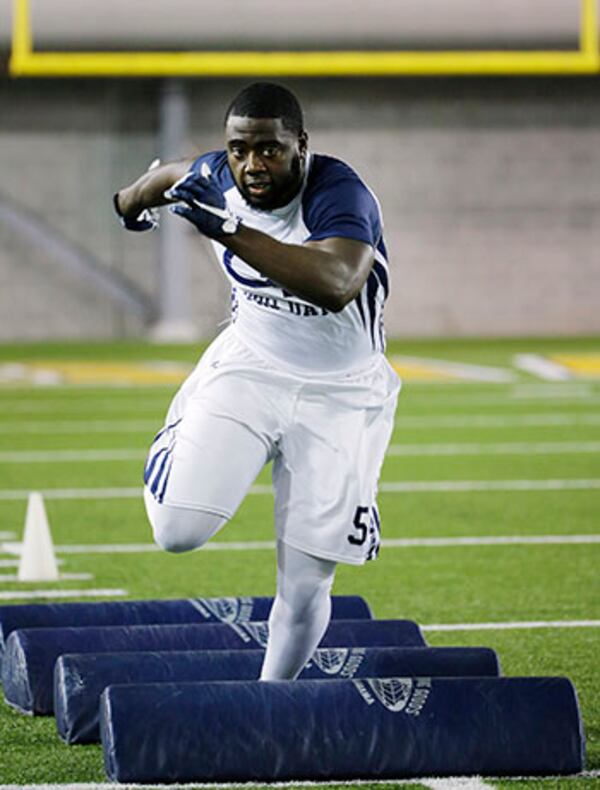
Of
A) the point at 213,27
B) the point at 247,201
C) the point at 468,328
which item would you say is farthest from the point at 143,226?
the point at 468,328

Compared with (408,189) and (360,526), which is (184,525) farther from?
(408,189)

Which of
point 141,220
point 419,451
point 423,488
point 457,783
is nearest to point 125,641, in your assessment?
point 141,220

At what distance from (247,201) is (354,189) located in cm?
27

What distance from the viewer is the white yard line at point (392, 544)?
805 cm

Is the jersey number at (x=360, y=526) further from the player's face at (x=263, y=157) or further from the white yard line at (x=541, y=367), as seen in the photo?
the white yard line at (x=541, y=367)

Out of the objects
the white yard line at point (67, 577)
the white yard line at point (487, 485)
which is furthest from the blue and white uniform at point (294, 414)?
the white yard line at point (487, 485)

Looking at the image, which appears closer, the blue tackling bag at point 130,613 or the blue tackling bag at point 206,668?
the blue tackling bag at point 206,668

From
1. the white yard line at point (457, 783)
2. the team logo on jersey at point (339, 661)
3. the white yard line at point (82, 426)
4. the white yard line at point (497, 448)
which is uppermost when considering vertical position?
the white yard line at point (457, 783)

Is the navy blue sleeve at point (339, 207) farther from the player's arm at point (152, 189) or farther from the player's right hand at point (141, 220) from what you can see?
the player's right hand at point (141, 220)

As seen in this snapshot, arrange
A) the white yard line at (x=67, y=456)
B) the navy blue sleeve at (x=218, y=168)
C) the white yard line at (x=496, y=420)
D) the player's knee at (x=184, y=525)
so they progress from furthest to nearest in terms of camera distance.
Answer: the white yard line at (x=496, y=420) < the white yard line at (x=67, y=456) < the navy blue sleeve at (x=218, y=168) < the player's knee at (x=184, y=525)

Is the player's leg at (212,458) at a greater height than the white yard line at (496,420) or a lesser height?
greater

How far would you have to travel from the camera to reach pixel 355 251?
4.20m

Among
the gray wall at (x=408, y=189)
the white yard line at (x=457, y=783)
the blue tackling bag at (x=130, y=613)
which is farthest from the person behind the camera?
the gray wall at (x=408, y=189)

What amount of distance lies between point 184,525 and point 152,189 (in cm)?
102
